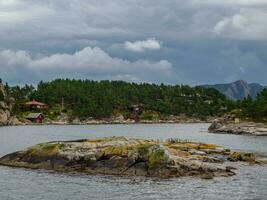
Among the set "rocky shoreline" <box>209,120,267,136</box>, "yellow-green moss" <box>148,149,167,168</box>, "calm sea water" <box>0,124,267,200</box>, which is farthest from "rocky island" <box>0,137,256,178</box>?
"rocky shoreline" <box>209,120,267,136</box>

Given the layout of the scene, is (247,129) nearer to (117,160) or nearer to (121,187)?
(117,160)

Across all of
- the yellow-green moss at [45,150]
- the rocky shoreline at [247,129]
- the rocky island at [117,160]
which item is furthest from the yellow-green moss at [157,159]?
the rocky shoreline at [247,129]

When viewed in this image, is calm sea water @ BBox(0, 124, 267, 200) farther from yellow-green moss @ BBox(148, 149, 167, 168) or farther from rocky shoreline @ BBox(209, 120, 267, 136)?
rocky shoreline @ BBox(209, 120, 267, 136)

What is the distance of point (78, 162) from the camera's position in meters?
71.2

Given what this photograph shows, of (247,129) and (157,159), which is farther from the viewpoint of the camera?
(247,129)

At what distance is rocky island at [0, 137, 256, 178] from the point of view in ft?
218

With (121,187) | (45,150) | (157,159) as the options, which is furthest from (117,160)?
(45,150)

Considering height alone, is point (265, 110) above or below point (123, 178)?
above

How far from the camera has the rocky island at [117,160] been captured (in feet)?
218

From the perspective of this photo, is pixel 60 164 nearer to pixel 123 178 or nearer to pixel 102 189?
pixel 123 178

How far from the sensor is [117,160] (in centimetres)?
6850

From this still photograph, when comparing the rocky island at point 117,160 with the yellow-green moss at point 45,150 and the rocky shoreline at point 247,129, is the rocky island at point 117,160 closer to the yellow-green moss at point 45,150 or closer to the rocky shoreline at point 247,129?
the yellow-green moss at point 45,150

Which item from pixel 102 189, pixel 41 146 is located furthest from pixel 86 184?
pixel 41 146

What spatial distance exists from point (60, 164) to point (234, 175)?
23728 mm
